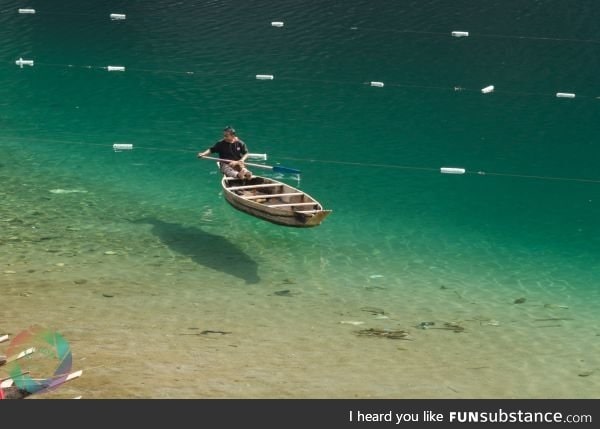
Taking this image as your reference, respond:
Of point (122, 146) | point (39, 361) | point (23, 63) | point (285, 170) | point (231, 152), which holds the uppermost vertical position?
point (23, 63)

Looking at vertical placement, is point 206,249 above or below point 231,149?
below

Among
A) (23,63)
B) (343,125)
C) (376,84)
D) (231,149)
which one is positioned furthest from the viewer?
(23,63)

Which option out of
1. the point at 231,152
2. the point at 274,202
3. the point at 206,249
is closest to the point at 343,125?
the point at 231,152

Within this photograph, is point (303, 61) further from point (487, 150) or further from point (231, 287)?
point (231, 287)

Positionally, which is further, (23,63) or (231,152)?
(23,63)

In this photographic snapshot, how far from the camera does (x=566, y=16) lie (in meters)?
52.8

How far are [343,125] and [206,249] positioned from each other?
12.3 metres

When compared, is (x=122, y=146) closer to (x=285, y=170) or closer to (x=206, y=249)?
(x=285, y=170)

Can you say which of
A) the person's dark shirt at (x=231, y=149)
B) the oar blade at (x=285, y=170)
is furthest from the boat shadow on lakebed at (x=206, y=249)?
the oar blade at (x=285, y=170)

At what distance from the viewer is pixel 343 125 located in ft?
131

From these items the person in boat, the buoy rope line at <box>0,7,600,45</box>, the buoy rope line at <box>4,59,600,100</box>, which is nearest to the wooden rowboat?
the person in boat

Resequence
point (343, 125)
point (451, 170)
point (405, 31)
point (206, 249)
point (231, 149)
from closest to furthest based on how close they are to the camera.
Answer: point (206, 249) < point (231, 149) < point (451, 170) < point (343, 125) < point (405, 31)

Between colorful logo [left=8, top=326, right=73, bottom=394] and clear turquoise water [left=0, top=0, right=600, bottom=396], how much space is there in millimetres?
6853
